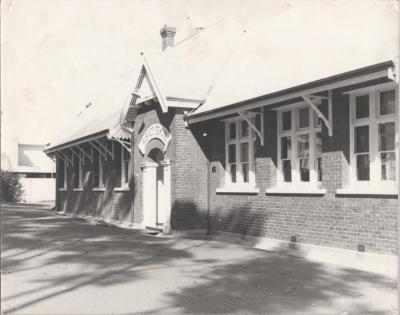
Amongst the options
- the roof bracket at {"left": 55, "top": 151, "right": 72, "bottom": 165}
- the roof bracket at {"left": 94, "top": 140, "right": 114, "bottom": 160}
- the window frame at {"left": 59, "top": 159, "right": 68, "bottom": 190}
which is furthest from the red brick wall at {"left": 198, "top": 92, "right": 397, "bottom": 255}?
the window frame at {"left": 59, "top": 159, "right": 68, "bottom": 190}

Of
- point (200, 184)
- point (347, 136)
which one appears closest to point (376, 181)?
point (347, 136)

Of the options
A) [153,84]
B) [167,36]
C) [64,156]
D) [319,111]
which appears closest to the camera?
[319,111]

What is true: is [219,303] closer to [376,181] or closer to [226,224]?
[376,181]

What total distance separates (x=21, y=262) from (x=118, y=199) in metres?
10.5

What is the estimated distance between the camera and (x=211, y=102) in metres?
14.9

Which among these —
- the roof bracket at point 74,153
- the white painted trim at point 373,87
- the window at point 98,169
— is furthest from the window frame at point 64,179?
the white painted trim at point 373,87

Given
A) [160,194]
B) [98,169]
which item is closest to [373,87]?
[160,194]

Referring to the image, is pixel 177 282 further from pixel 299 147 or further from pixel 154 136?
pixel 154 136

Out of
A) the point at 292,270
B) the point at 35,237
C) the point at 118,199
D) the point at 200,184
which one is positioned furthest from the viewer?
the point at 118,199

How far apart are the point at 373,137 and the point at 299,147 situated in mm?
2292

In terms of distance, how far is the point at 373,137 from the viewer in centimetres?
999

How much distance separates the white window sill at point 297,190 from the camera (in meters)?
11.1

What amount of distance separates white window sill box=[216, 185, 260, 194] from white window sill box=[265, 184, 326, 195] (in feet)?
2.05

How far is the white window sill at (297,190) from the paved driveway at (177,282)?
133 cm
